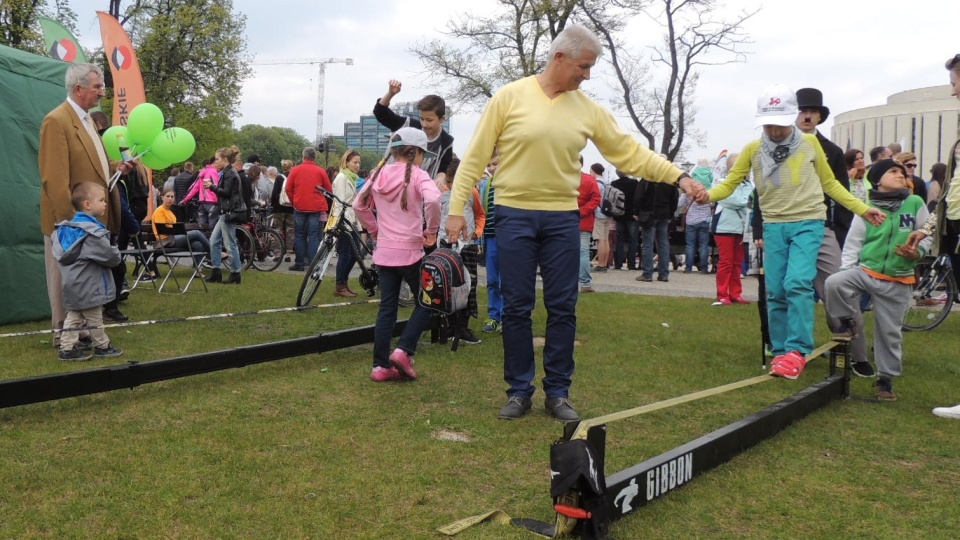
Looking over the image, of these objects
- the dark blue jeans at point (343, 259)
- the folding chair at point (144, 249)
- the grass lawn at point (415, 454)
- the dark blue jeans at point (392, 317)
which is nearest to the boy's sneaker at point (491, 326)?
the grass lawn at point (415, 454)

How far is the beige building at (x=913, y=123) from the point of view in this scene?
231 feet

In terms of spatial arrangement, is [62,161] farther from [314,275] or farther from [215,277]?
[215,277]

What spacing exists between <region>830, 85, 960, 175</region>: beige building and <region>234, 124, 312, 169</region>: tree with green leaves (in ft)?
245

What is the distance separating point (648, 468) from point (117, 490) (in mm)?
2230

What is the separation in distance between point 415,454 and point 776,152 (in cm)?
366

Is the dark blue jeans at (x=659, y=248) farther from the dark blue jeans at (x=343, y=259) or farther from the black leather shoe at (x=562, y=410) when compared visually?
the black leather shoe at (x=562, y=410)

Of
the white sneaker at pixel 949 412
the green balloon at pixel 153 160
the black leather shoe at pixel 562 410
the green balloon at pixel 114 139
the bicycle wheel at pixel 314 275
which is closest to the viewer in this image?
the black leather shoe at pixel 562 410

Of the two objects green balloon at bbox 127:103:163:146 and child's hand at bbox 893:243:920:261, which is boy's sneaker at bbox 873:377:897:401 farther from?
green balloon at bbox 127:103:163:146

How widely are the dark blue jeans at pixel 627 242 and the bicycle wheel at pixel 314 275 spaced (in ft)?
26.3

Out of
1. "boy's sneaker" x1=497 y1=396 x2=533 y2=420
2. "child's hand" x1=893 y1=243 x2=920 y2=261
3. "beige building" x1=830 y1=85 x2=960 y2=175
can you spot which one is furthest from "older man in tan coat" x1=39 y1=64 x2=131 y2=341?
"beige building" x1=830 y1=85 x2=960 y2=175

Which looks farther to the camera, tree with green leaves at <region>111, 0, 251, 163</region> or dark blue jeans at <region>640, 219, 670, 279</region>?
tree with green leaves at <region>111, 0, 251, 163</region>

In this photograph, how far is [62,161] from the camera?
6375mm

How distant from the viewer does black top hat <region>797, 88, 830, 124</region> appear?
636 cm

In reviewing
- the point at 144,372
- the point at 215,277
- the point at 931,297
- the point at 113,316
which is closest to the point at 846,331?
the point at 144,372
